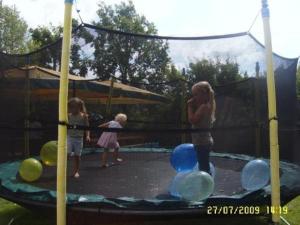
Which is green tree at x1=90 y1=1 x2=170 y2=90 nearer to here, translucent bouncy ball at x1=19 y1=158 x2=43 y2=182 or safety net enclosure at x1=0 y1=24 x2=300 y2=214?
safety net enclosure at x1=0 y1=24 x2=300 y2=214

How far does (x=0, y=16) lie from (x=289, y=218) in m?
26.0

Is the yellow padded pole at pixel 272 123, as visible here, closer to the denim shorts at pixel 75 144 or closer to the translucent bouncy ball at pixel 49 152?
the denim shorts at pixel 75 144

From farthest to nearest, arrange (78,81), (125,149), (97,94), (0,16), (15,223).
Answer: (0,16) → (125,149) → (97,94) → (78,81) → (15,223)

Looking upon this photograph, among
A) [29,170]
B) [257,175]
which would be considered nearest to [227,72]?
Answer: [257,175]

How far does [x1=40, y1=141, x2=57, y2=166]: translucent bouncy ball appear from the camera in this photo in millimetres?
4926

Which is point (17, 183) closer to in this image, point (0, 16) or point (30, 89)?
point (30, 89)

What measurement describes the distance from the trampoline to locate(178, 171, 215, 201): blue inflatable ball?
0.07 meters

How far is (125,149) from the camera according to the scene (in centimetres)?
746

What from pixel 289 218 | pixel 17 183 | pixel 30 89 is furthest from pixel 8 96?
pixel 289 218

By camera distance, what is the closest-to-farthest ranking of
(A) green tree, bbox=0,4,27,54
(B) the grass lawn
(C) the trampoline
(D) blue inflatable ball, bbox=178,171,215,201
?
1. (C) the trampoline
2. (D) blue inflatable ball, bbox=178,171,215,201
3. (B) the grass lawn
4. (A) green tree, bbox=0,4,27,54

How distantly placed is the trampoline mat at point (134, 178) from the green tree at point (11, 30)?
880 inches

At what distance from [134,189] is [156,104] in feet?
4.53
